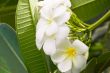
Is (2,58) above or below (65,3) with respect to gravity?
below

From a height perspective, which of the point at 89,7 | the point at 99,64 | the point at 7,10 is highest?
the point at 89,7

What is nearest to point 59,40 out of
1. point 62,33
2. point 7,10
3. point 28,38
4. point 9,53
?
point 62,33

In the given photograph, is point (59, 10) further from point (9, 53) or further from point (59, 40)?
point (9, 53)

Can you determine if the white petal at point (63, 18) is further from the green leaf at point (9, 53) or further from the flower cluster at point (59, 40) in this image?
the green leaf at point (9, 53)

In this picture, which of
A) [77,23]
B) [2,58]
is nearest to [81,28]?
[77,23]

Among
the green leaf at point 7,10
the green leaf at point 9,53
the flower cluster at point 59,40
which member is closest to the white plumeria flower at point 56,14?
the flower cluster at point 59,40

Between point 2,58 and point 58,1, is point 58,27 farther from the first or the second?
point 2,58

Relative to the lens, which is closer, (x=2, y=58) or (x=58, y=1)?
(x=58, y=1)
